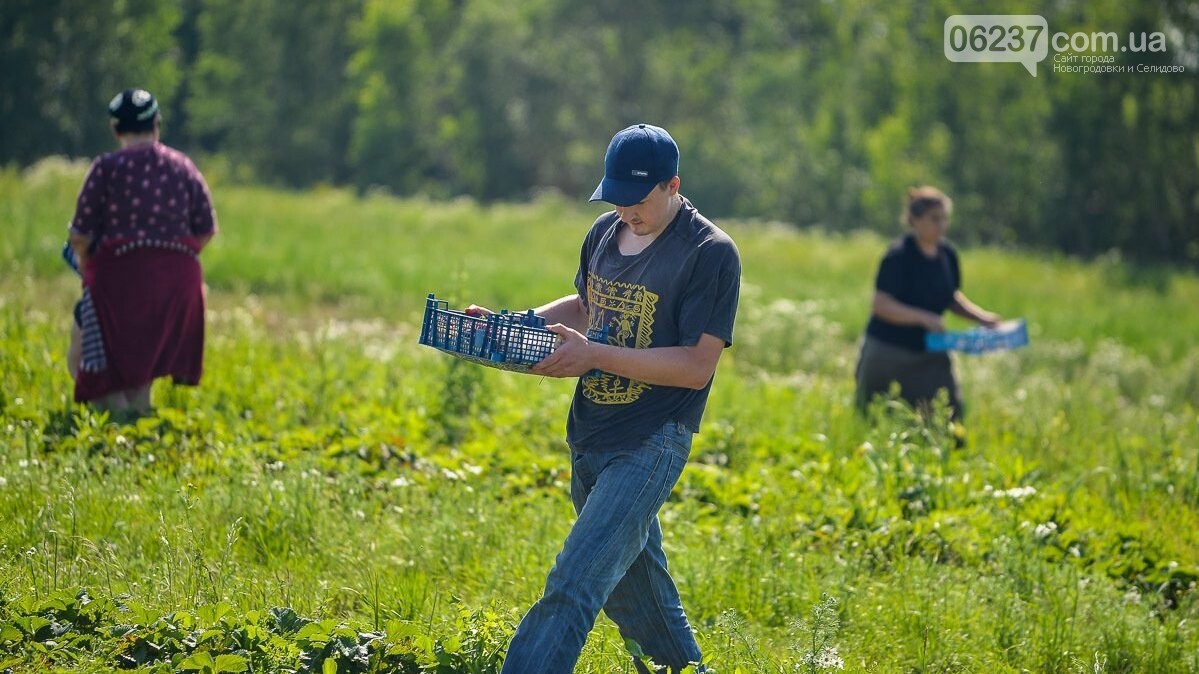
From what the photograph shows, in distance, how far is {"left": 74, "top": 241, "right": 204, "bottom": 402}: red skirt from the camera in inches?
261

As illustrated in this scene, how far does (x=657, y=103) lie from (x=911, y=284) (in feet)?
137

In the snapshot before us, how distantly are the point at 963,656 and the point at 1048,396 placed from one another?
588cm

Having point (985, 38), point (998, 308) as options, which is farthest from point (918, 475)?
point (985, 38)

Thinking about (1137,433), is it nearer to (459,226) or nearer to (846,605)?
(846,605)

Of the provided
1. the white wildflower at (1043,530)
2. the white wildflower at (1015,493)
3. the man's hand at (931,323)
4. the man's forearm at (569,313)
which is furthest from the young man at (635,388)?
the man's hand at (931,323)

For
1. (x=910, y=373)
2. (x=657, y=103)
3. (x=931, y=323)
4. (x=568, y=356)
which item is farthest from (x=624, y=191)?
(x=657, y=103)

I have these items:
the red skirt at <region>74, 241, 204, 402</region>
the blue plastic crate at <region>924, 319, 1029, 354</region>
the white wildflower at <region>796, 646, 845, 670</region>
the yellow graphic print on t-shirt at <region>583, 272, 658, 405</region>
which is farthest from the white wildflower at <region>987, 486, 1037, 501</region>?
the red skirt at <region>74, 241, 204, 402</region>

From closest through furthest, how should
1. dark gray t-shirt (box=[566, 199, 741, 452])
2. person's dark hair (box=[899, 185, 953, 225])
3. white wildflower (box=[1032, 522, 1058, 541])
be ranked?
dark gray t-shirt (box=[566, 199, 741, 452]), white wildflower (box=[1032, 522, 1058, 541]), person's dark hair (box=[899, 185, 953, 225])

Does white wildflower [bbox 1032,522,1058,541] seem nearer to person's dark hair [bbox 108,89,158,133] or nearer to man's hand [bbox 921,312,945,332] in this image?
man's hand [bbox 921,312,945,332]

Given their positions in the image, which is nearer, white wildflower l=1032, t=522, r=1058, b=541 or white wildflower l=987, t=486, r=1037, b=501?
white wildflower l=1032, t=522, r=1058, b=541

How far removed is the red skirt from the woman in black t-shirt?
4.19 m

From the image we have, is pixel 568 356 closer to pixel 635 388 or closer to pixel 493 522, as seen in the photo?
pixel 635 388

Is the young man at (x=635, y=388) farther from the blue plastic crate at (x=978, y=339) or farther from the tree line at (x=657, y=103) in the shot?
the tree line at (x=657, y=103)

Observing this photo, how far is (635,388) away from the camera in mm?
3924
